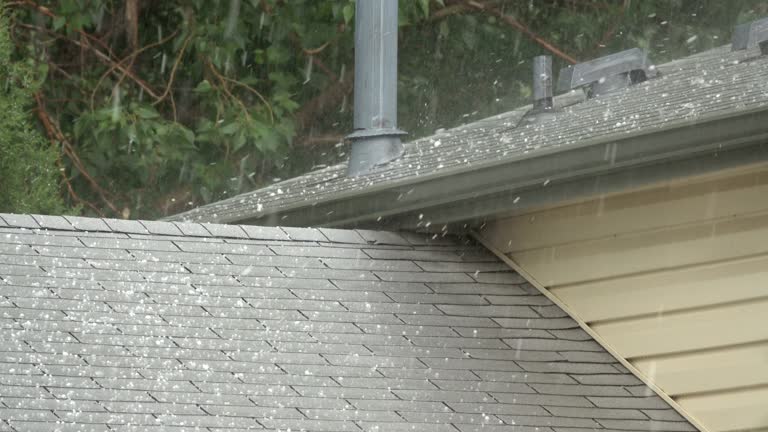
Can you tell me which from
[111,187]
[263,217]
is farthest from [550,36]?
[263,217]

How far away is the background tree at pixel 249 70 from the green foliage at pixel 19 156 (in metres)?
1.39

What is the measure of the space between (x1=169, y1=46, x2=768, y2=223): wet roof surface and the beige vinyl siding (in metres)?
0.32

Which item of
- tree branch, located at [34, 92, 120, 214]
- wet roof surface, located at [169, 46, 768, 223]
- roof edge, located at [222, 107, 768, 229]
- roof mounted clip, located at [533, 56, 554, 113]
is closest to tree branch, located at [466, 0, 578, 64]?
tree branch, located at [34, 92, 120, 214]

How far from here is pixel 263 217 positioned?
244 inches

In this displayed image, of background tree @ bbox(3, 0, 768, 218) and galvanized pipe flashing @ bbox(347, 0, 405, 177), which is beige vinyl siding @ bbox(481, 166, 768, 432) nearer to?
galvanized pipe flashing @ bbox(347, 0, 405, 177)

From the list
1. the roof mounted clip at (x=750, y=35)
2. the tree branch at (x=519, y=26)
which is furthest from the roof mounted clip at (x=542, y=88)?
the tree branch at (x=519, y=26)

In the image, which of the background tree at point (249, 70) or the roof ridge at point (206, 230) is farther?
the background tree at point (249, 70)

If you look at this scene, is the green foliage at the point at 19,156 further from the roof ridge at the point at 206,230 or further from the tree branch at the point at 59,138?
the roof ridge at the point at 206,230

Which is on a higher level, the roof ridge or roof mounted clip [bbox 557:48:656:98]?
roof mounted clip [bbox 557:48:656:98]

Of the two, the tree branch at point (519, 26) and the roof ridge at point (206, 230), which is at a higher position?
the tree branch at point (519, 26)

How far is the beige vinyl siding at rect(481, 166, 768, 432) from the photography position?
16.1 feet

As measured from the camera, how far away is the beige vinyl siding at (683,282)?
16.1 ft

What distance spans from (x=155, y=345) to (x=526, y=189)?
161cm

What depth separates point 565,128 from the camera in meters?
5.68
